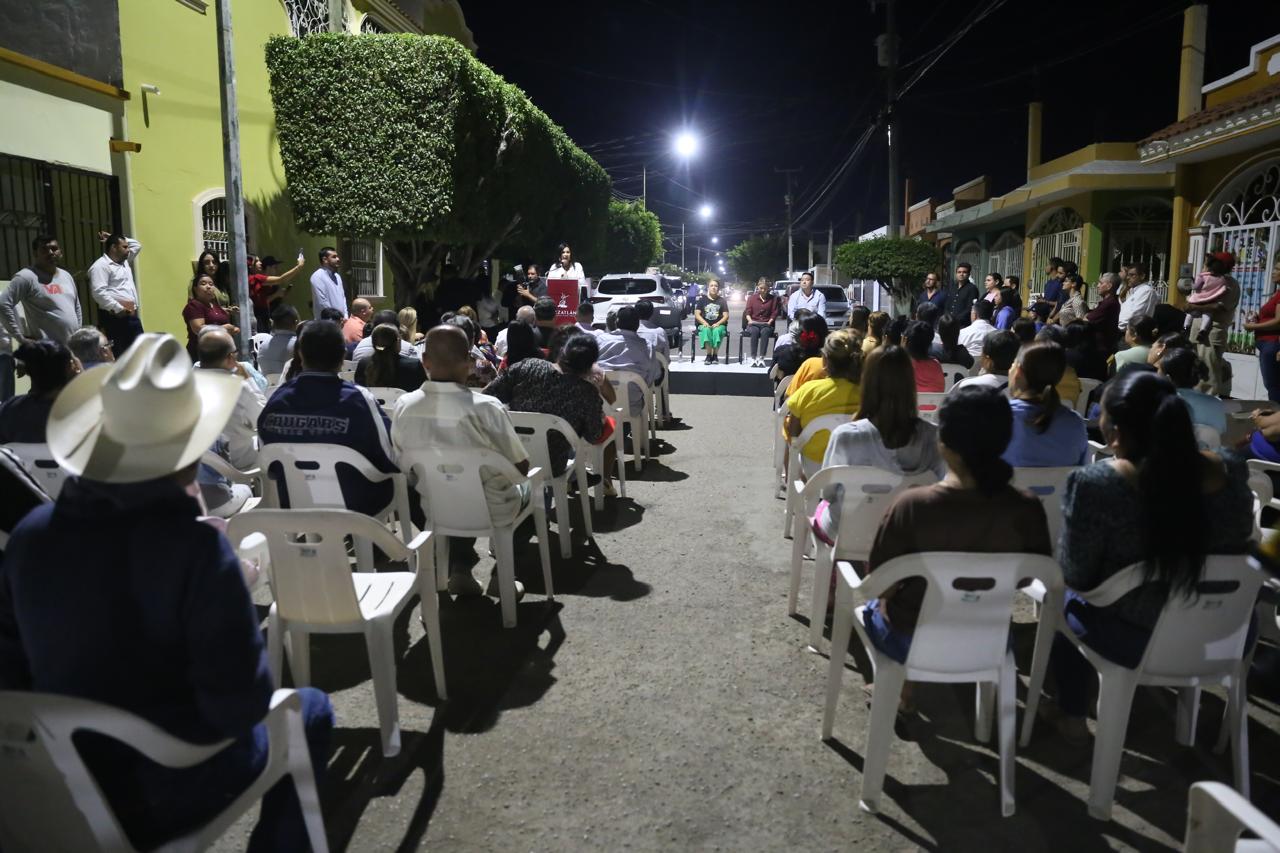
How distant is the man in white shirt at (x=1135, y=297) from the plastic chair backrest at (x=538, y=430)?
742 centimetres

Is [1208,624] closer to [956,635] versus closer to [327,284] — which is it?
[956,635]

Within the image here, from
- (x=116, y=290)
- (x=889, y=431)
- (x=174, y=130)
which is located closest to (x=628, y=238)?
(x=174, y=130)

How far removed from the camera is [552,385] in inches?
223

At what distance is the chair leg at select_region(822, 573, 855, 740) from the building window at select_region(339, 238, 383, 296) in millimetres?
15671

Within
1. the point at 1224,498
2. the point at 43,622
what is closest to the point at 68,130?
the point at 43,622

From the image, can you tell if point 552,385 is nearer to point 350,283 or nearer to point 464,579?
point 464,579

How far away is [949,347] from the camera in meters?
8.86

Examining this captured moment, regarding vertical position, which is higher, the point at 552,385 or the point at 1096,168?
the point at 1096,168

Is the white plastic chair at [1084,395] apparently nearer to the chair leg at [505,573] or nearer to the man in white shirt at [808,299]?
the chair leg at [505,573]

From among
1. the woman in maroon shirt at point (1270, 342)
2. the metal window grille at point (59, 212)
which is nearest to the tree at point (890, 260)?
the woman in maroon shirt at point (1270, 342)

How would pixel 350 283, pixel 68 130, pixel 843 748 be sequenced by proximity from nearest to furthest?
pixel 843 748, pixel 68 130, pixel 350 283

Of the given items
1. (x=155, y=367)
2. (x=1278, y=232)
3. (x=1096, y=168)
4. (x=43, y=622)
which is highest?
(x=1096, y=168)

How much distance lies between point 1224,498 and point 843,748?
1.56 meters

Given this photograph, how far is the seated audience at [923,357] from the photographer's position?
20.6 ft
